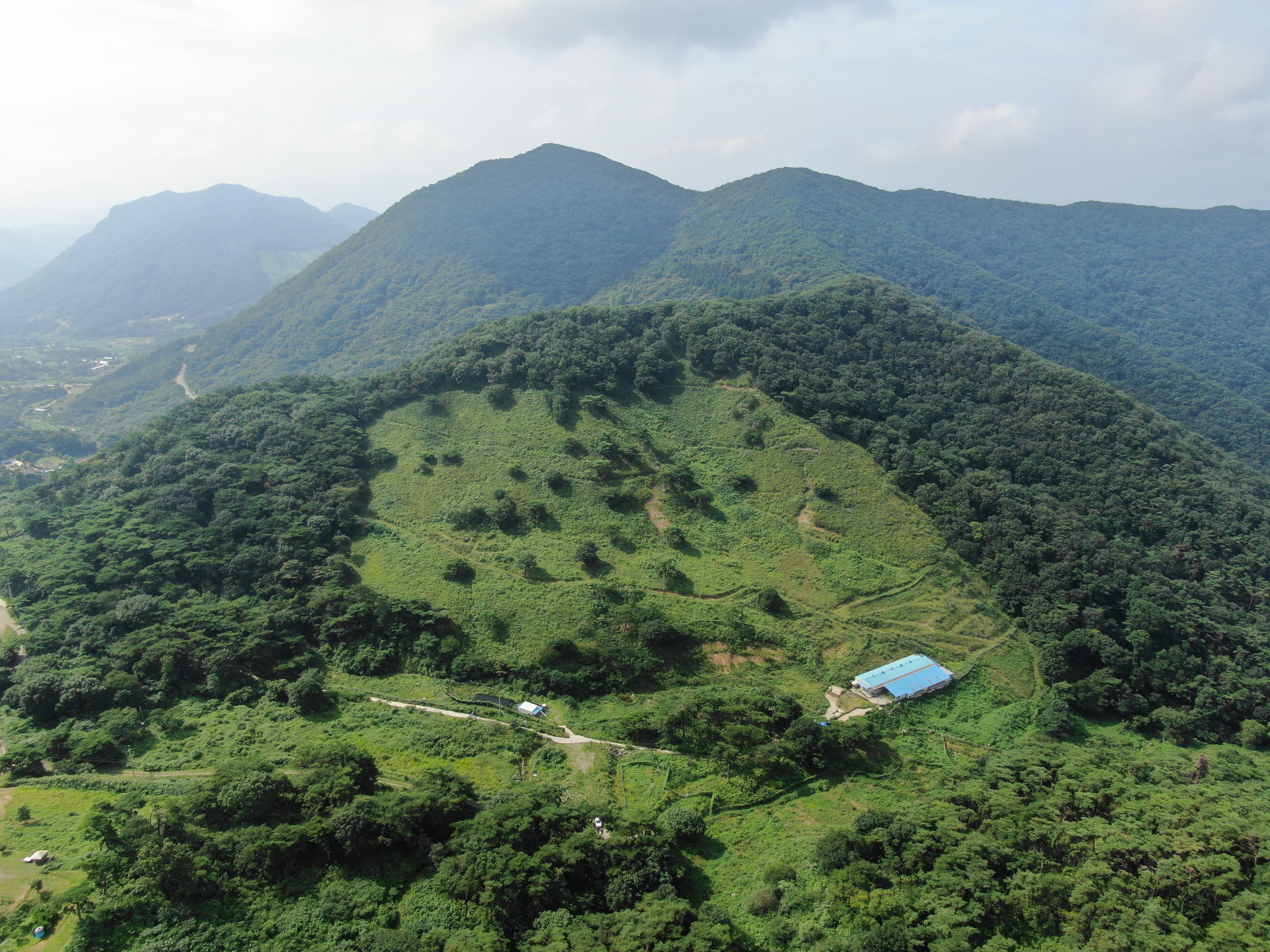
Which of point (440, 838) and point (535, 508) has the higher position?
point (535, 508)

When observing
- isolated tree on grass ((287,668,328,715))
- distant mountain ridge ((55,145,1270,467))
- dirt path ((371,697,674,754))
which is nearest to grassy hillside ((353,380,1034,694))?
dirt path ((371,697,674,754))

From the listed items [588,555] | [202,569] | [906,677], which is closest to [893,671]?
[906,677]

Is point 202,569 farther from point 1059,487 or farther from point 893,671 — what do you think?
point 1059,487

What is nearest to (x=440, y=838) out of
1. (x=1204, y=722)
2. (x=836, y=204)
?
(x=1204, y=722)

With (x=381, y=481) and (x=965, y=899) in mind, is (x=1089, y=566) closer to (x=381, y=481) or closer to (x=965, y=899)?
(x=965, y=899)

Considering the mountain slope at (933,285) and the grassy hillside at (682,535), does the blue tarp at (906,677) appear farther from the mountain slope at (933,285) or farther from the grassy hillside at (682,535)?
the mountain slope at (933,285)

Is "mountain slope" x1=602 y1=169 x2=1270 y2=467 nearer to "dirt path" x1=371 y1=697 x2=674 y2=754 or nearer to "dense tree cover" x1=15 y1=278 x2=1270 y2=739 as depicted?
"dense tree cover" x1=15 y1=278 x2=1270 y2=739

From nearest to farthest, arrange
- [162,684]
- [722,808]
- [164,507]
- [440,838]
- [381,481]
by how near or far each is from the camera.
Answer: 1. [440,838]
2. [722,808]
3. [162,684]
4. [164,507]
5. [381,481]
